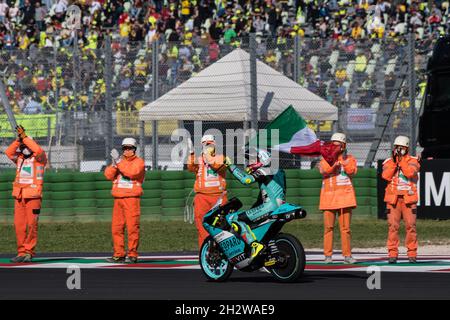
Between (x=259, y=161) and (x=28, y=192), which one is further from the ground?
(x=259, y=161)

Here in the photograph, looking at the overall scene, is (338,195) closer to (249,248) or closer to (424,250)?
(249,248)

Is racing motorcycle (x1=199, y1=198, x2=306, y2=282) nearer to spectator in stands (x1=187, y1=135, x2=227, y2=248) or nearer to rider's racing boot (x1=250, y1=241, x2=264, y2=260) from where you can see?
rider's racing boot (x1=250, y1=241, x2=264, y2=260)

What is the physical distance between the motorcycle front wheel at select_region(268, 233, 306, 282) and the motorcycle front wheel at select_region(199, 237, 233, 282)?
1.95 feet

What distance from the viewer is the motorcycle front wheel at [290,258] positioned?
12.5m

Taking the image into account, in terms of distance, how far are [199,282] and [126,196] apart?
2622 mm

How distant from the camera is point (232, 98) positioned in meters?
23.3

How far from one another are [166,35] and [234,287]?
21348mm

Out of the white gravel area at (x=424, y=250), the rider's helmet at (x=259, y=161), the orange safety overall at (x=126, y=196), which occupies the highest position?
the rider's helmet at (x=259, y=161)

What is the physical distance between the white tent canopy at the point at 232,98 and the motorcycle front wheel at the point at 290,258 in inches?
410

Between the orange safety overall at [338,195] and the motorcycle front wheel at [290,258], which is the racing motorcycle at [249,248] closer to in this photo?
the motorcycle front wheel at [290,258]

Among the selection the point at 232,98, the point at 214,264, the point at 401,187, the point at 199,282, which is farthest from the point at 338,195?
the point at 232,98

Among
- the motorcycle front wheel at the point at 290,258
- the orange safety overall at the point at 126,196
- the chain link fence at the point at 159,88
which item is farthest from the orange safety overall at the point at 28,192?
the chain link fence at the point at 159,88

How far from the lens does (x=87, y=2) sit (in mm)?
35688
